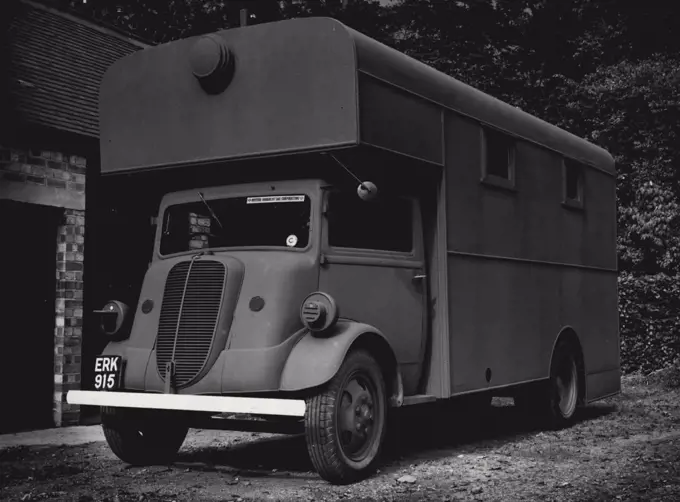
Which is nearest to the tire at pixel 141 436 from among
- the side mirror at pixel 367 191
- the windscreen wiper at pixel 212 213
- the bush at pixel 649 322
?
the windscreen wiper at pixel 212 213

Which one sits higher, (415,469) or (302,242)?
(302,242)

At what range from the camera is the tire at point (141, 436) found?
7.75 metres

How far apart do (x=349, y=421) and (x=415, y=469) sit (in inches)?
39.9

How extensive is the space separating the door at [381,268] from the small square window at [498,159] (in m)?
1.31

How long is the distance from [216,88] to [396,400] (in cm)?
286

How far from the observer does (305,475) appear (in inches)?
296

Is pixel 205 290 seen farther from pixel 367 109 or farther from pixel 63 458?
pixel 63 458

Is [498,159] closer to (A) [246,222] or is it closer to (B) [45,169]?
(A) [246,222]

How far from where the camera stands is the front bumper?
6.43 meters

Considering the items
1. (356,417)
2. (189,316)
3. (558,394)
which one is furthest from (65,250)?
(558,394)

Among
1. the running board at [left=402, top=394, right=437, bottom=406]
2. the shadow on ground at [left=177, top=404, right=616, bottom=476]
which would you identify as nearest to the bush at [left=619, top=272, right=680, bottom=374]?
the shadow on ground at [left=177, top=404, right=616, bottom=476]

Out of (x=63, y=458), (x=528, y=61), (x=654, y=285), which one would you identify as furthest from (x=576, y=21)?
(x=63, y=458)

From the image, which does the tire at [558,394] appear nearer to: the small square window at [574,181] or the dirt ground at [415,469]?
the dirt ground at [415,469]

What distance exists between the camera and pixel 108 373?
7.50 m
